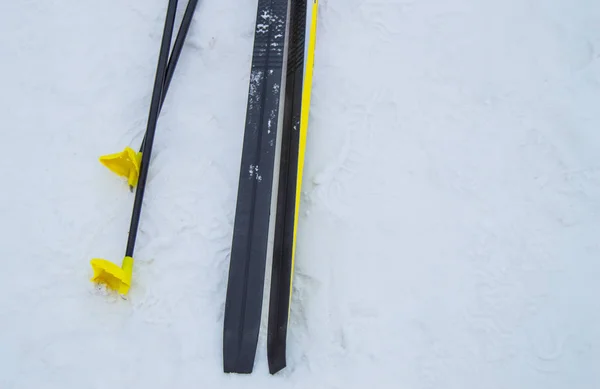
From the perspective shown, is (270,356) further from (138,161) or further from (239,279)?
(138,161)

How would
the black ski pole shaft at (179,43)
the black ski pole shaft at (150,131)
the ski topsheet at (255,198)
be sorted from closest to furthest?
the ski topsheet at (255,198) < the black ski pole shaft at (150,131) < the black ski pole shaft at (179,43)

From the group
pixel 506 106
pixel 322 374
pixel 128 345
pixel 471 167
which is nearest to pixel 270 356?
pixel 322 374

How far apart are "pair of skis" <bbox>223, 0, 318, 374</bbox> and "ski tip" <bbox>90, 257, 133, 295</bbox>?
30cm

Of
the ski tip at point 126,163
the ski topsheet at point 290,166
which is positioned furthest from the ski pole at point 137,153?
the ski topsheet at point 290,166

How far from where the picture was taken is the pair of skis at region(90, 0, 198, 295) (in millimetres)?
1283

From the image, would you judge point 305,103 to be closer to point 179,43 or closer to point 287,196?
point 287,196

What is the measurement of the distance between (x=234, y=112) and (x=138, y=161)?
36 cm

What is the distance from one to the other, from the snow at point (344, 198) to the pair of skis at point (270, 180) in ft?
0.20

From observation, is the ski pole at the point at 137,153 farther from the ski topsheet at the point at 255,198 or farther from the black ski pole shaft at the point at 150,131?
the ski topsheet at the point at 255,198

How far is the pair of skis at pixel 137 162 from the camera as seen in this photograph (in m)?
1.28

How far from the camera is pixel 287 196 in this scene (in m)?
1.38

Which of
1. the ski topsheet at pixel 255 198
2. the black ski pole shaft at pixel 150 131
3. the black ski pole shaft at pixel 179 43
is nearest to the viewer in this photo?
the ski topsheet at pixel 255 198

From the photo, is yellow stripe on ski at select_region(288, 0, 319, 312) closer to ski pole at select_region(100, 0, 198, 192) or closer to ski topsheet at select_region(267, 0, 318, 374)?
ski topsheet at select_region(267, 0, 318, 374)

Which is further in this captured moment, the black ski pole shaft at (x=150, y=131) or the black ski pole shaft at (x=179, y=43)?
the black ski pole shaft at (x=179, y=43)
